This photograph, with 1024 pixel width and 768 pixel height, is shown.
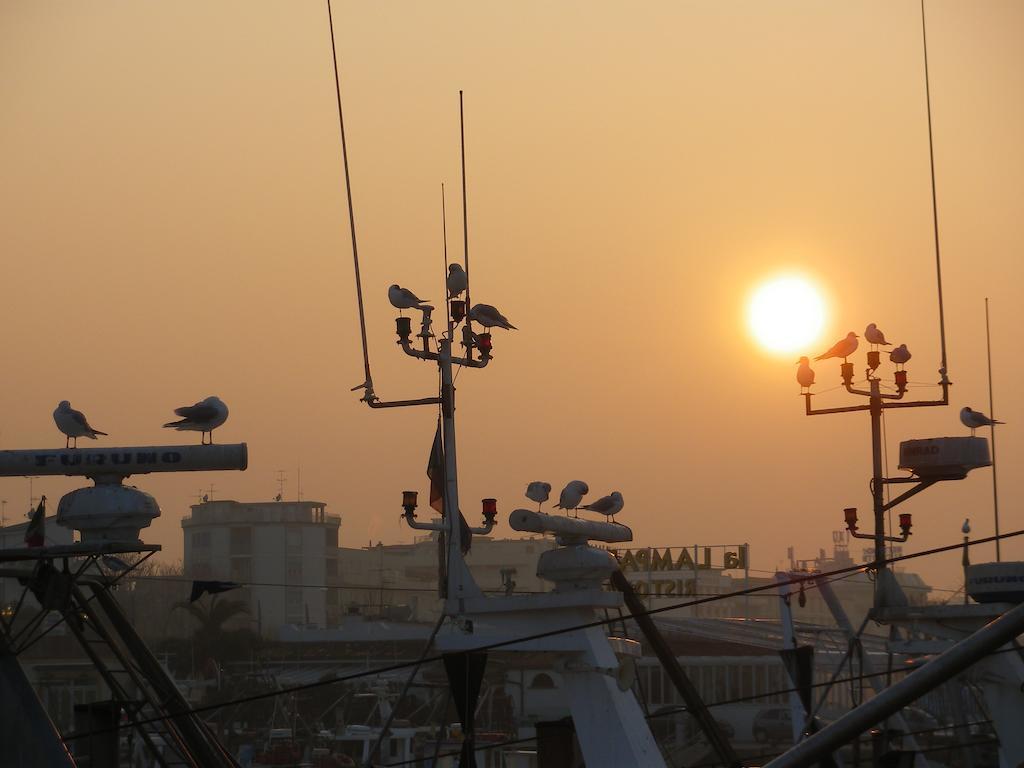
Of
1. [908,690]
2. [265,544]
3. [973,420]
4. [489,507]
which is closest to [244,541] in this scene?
[265,544]

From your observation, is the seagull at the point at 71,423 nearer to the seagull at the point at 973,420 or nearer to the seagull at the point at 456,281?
the seagull at the point at 456,281

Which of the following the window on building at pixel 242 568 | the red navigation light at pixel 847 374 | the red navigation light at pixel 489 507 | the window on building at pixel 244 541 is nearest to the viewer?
the red navigation light at pixel 489 507

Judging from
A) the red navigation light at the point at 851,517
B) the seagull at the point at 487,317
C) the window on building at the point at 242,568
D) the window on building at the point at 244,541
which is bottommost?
the window on building at the point at 242,568

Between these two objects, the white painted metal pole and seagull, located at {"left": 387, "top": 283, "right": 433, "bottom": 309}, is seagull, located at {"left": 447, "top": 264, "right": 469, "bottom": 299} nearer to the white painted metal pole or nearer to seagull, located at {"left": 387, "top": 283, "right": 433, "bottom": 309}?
seagull, located at {"left": 387, "top": 283, "right": 433, "bottom": 309}

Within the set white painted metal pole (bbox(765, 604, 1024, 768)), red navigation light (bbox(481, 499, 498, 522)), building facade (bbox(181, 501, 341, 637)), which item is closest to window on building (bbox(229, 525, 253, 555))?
building facade (bbox(181, 501, 341, 637))

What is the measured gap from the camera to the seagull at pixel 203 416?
21.7m

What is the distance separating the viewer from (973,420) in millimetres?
31906

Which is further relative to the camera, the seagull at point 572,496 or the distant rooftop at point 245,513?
the distant rooftop at point 245,513

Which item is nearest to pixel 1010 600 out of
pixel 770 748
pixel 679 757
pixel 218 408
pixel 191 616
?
pixel 218 408

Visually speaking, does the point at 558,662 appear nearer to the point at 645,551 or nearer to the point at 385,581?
the point at 645,551

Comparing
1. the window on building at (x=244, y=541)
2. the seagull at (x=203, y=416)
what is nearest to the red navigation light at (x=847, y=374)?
the seagull at (x=203, y=416)

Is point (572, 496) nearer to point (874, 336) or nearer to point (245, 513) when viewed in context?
point (874, 336)

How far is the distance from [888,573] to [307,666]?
72.0 metres

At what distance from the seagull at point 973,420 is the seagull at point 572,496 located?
11.5 metres
